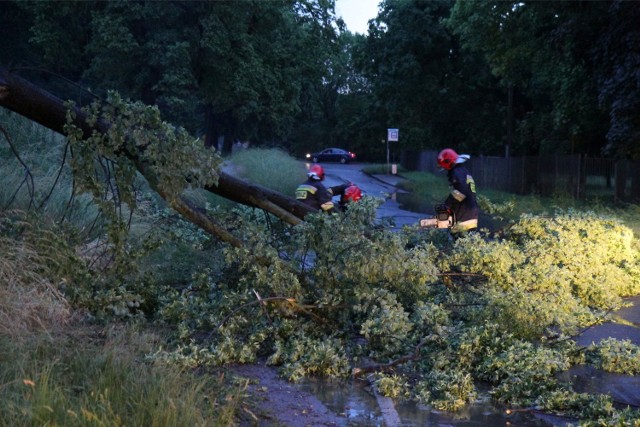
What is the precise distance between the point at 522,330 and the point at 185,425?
3687 millimetres

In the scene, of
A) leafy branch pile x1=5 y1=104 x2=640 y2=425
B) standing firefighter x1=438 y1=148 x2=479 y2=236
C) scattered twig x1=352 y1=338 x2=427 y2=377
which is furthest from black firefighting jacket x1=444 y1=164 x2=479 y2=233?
scattered twig x1=352 y1=338 x2=427 y2=377

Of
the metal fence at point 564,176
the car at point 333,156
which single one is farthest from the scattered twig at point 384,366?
the car at point 333,156

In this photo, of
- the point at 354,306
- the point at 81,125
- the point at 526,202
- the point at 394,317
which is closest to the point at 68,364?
the point at 354,306

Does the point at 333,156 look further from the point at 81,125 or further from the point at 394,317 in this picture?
the point at 394,317

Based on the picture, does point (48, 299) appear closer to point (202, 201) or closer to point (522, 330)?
point (522, 330)

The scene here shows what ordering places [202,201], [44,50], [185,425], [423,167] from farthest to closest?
1. [423,167]
2. [44,50]
3. [202,201]
4. [185,425]

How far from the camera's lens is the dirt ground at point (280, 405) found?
16.8ft

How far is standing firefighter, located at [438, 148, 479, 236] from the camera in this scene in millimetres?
10102

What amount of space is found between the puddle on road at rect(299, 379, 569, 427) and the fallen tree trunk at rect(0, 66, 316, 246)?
227 centimetres

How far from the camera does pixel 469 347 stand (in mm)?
6445

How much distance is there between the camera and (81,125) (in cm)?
747

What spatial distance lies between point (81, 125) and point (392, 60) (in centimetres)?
3566

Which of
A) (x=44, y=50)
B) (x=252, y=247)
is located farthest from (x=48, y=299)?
(x=44, y=50)

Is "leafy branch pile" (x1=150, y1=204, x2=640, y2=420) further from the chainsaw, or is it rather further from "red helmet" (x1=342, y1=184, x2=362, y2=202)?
"red helmet" (x1=342, y1=184, x2=362, y2=202)
